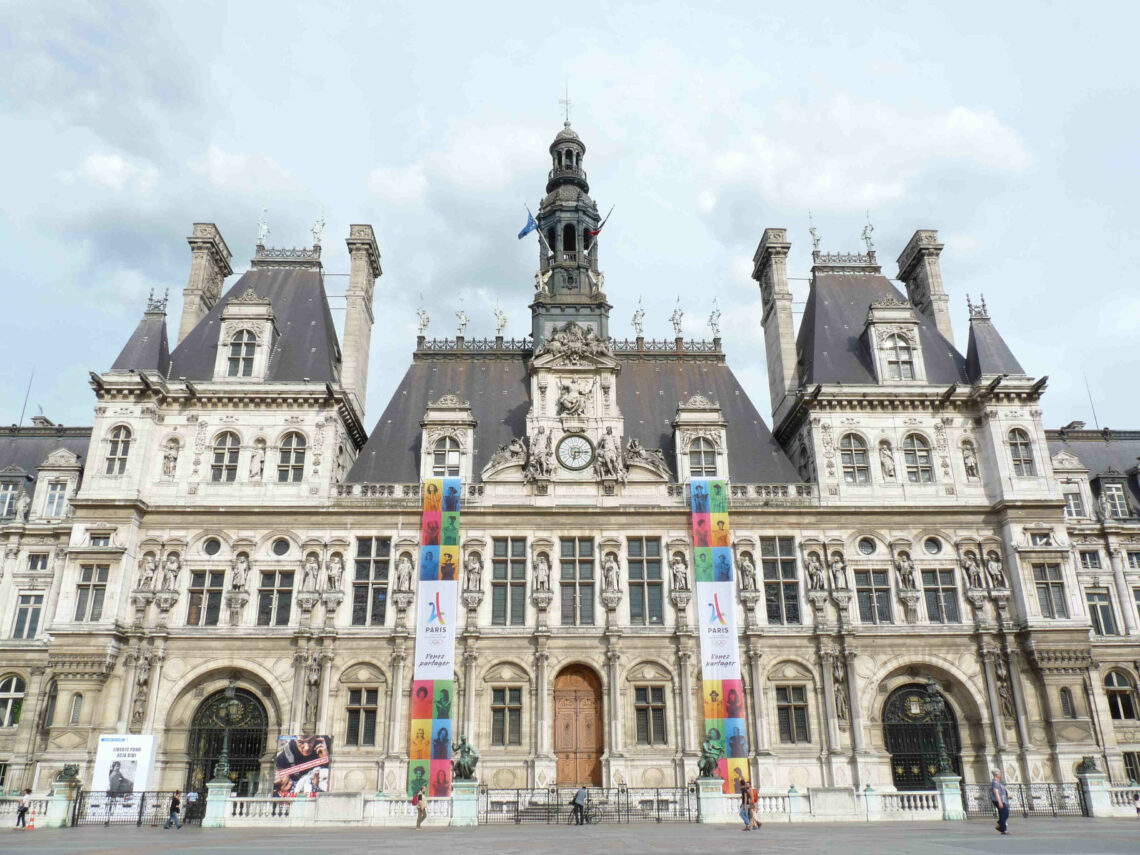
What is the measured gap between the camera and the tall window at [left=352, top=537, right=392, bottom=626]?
36.7 metres

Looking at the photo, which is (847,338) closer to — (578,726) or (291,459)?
(578,726)

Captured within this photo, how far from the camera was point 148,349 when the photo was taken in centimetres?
4078

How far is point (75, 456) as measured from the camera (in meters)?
44.8

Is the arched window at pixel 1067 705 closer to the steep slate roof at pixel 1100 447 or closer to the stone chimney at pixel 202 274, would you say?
the steep slate roof at pixel 1100 447

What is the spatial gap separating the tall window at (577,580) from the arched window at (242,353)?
17.3 meters

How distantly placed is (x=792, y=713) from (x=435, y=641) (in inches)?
592

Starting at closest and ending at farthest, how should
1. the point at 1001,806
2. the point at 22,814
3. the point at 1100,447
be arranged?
the point at 1001,806 → the point at 22,814 → the point at 1100,447

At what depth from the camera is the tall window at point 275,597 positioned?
3666 cm

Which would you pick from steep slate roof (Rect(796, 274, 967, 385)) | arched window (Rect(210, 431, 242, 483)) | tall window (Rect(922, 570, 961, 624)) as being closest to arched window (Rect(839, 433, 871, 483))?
steep slate roof (Rect(796, 274, 967, 385))

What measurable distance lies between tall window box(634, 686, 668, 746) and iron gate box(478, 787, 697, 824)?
2.65 m


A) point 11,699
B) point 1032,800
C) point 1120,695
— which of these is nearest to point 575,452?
point 1032,800

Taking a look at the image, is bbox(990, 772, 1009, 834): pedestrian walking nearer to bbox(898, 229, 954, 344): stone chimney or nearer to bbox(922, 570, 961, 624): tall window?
bbox(922, 570, 961, 624): tall window

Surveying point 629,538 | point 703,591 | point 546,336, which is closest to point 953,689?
point 703,591

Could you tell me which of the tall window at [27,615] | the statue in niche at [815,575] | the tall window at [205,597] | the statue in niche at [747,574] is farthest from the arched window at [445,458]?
the tall window at [27,615]
